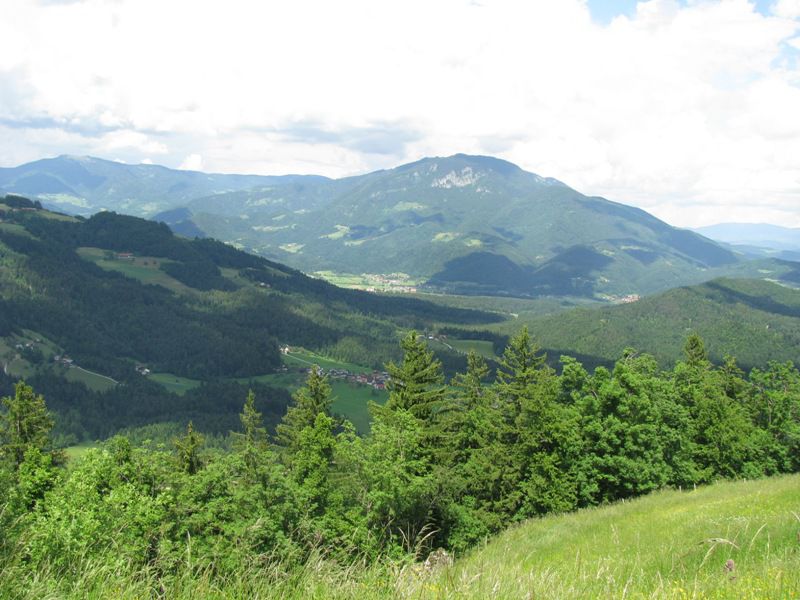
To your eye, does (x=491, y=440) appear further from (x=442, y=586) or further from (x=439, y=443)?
(x=442, y=586)

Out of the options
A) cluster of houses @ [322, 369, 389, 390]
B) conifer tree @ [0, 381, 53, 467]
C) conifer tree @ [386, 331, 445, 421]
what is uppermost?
conifer tree @ [386, 331, 445, 421]

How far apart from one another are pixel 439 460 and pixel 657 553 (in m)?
22.9

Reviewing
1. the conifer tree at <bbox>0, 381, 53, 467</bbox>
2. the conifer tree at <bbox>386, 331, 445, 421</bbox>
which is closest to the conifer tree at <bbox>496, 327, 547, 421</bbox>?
the conifer tree at <bbox>386, 331, 445, 421</bbox>

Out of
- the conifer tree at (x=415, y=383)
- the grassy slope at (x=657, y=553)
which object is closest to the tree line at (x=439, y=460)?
the conifer tree at (x=415, y=383)

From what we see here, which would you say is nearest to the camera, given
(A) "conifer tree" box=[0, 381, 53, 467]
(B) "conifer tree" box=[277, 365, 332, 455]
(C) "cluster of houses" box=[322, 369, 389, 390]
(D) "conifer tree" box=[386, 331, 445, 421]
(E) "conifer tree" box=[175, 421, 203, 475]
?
(D) "conifer tree" box=[386, 331, 445, 421]

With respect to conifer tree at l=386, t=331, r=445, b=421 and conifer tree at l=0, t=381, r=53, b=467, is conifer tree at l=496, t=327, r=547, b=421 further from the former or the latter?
conifer tree at l=0, t=381, r=53, b=467

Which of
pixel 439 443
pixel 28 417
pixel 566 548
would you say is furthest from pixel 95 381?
pixel 566 548

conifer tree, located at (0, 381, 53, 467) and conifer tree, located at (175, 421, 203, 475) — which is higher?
conifer tree, located at (0, 381, 53, 467)

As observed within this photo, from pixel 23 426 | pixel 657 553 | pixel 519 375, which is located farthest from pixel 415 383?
A: pixel 23 426

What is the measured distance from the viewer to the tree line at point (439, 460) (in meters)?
25.6

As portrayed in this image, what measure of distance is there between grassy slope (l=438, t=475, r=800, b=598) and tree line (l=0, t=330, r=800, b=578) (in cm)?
514

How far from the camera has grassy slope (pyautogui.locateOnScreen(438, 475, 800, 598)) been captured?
5422 millimetres

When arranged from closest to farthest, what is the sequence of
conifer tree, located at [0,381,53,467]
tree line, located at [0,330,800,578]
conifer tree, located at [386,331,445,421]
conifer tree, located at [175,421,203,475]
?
tree line, located at [0,330,800,578] → conifer tree, located at [386,331,445,421] → conifer tree, located at [0,381,53,467] → conifer tree, located at [175,421,203,475]

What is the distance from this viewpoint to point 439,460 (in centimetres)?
3469
